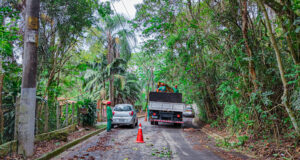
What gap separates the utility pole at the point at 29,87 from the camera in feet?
21.0

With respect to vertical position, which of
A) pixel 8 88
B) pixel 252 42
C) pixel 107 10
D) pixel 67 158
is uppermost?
pixel 107 10

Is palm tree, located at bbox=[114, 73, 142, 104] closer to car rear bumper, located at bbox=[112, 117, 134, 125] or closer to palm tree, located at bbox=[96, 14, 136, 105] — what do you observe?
palm tree, located at bbox=[96, 14, 136, 105]

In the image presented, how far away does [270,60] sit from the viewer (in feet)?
26.9

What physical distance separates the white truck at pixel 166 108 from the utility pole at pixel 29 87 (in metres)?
11.8

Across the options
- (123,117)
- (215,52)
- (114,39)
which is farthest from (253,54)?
(114,39)

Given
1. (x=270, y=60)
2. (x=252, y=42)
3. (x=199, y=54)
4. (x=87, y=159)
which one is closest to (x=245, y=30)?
(x=252, y=42)

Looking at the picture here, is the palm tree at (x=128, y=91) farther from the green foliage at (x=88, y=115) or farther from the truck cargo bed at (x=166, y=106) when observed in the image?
the green foliage at (x=88, y=115)

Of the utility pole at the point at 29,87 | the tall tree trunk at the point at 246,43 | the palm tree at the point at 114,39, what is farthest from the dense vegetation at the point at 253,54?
the palm tree at the point at 114,39

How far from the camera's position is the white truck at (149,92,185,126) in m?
17.6

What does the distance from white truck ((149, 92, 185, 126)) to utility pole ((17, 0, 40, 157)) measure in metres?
11.8

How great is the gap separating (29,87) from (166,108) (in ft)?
40.0

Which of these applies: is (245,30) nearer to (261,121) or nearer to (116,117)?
(261,121)

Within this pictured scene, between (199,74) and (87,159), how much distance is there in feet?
34.1

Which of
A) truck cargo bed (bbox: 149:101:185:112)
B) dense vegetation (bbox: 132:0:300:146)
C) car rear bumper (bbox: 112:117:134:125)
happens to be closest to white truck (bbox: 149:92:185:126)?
truck cargo bed (bbox: 149:101:185:112)
